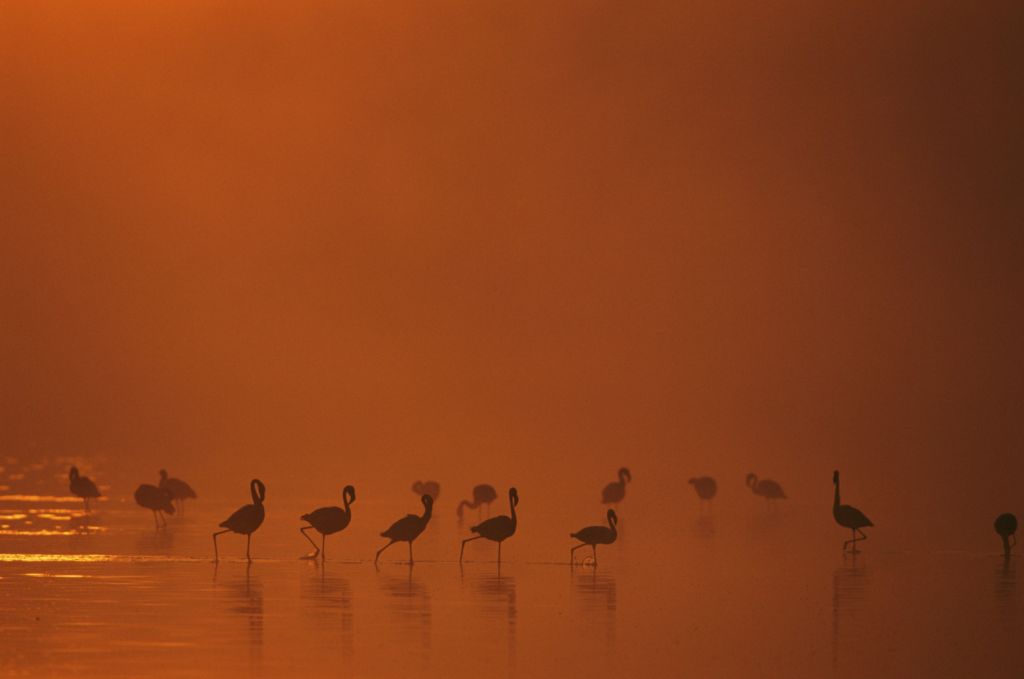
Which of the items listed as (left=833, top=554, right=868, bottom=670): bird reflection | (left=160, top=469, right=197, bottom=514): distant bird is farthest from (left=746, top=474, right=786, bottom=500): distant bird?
(left=160, top=469, right=197, bottom=514): distant bird

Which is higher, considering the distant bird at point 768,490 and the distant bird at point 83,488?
the distant bird at point 83,488

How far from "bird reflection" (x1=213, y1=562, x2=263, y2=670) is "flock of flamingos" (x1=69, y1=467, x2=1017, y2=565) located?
974 millimetres

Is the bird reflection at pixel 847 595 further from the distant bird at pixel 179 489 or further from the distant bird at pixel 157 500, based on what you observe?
the distant bird at pixel 179 489

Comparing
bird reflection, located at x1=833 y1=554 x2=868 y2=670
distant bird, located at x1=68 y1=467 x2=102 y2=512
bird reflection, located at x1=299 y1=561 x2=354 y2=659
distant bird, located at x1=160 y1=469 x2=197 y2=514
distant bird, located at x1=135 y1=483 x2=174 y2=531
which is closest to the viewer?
bird reflection, located at x1=299 y1=561 x2=354 y2=659

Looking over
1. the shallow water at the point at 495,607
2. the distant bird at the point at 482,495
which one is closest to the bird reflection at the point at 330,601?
the shallow water at the point at 495,607

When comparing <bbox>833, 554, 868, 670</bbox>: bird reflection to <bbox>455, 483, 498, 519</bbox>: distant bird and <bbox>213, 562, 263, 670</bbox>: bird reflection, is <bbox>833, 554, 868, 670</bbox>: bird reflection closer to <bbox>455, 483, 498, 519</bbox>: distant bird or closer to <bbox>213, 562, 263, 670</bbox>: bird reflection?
<bbox>213, 562, 263, 670</bbox>: bird reflection

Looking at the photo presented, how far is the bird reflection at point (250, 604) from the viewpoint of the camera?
1399 centimetres

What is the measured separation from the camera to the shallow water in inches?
540

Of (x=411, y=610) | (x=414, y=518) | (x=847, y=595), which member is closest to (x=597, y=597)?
(x=411, y=610)

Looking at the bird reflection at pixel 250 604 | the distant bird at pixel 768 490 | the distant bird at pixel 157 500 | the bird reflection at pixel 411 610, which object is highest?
the distant bird at pixel 157 500

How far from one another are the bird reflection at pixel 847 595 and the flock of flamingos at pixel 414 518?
1.79 meters

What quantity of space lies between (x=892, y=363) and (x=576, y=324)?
27.8 m

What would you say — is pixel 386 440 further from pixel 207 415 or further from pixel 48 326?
pixel 48 326

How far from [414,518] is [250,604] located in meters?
4.18
